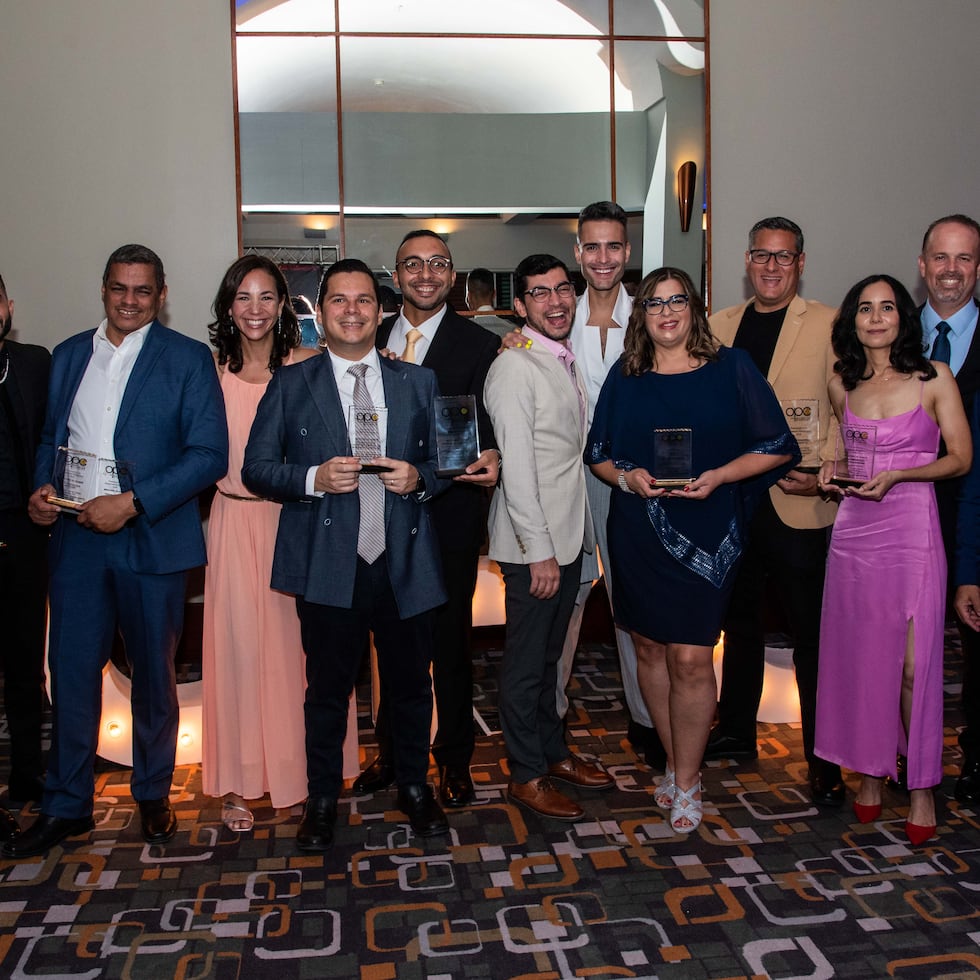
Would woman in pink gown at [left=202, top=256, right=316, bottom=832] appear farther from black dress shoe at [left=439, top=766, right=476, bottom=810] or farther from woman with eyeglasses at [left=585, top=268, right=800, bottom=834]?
woman with eyeglasses at [left=585, top=268, right=800, bottom=834]

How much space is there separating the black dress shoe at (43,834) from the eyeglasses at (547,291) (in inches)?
88.1

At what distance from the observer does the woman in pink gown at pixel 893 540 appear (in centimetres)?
314

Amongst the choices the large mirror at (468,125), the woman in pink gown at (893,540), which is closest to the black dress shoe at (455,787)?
the woman in pink gown at (893,540)

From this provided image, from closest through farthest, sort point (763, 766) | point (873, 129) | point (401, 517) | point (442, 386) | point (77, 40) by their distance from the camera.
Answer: point (401, 517), point (442, 386), point (763, 766), point (77, 40), point (873, 129)

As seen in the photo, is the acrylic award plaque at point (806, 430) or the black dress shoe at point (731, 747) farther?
the black dress shoe at point (731, 747)

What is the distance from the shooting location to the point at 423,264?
131 inches

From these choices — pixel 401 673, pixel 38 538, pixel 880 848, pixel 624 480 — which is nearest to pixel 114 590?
pixel 38 538

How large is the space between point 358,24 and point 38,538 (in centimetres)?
369

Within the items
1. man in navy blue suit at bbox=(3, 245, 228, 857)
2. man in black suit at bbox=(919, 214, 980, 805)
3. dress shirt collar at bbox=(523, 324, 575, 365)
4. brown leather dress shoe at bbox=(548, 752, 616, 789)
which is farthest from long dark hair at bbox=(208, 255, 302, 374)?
man in black suit at bbox=(919, 214, 980, 805)

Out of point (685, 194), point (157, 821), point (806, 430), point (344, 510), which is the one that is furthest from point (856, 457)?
point (685, 194)

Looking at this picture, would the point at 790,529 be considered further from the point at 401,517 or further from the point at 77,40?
the point at 77,40

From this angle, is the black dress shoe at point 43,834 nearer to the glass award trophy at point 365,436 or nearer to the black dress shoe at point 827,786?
the glass award trophy at point 365,436

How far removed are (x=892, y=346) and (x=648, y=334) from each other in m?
0.78

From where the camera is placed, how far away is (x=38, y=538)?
3.44m
